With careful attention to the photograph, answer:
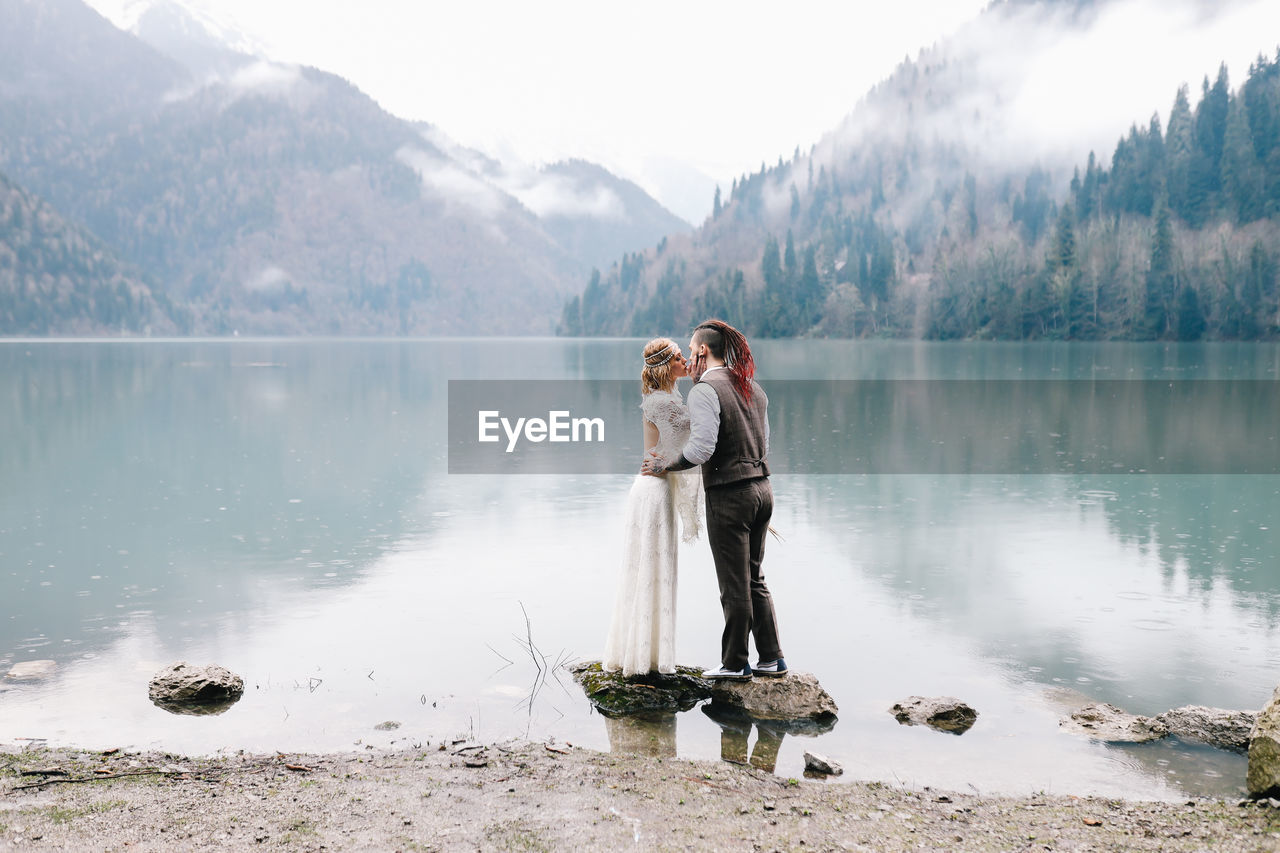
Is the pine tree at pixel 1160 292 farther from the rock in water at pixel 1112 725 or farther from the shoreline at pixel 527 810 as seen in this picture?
the shoreline at pixel 527 810

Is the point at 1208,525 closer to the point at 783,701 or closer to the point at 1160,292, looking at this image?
the point at 783,701

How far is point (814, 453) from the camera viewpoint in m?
27.9

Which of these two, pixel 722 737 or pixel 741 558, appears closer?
pixel 722 737

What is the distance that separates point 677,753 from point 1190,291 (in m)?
149

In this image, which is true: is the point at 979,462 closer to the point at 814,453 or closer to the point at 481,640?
the point at 814,453

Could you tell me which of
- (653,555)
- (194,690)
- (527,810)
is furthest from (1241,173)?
(527,810)

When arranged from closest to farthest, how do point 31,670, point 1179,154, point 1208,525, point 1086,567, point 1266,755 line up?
point 1266,755 < point 31,670 < point 1086,567 < point 1208,525 < point 1179,154

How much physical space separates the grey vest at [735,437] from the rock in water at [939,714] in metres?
2.25

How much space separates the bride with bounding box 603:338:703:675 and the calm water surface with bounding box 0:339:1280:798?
25.7 inches

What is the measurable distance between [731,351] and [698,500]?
46.8 inches

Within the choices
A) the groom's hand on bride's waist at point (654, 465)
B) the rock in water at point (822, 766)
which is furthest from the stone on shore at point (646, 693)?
the groom's hand on bride's waist at point (654, 465)

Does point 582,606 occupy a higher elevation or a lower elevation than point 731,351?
lower

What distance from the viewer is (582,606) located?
12477 mm

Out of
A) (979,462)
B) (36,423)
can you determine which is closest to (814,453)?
(979,462)
